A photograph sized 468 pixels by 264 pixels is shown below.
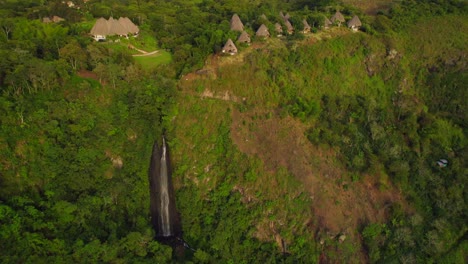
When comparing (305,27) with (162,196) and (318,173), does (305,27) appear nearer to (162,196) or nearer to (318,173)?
(318,173)

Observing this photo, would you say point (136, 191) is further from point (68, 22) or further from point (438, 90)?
point (438, 90)

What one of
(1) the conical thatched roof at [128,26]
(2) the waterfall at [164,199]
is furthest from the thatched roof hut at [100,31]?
(2) the waterfall at [164,199]

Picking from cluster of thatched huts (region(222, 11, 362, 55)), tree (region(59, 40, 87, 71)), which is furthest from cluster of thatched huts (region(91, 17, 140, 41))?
cluster of thatched huts (region(222, 11, 362, 55))

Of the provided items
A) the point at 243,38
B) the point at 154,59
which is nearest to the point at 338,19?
the point at 243,38

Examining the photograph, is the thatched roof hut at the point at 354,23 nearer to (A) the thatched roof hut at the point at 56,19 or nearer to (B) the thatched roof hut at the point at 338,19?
(B) the thatched roof hut at the point at 338,19

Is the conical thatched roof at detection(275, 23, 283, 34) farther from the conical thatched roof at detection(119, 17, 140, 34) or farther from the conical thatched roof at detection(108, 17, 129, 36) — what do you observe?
the conical thatched roof at detection(108, 17, 129, 36)

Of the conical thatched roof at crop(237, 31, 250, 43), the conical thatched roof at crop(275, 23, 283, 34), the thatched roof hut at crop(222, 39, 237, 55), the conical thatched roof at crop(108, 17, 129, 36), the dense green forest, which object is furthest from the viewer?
the conical thatched roof at crop(275, 23, 283, 34)
